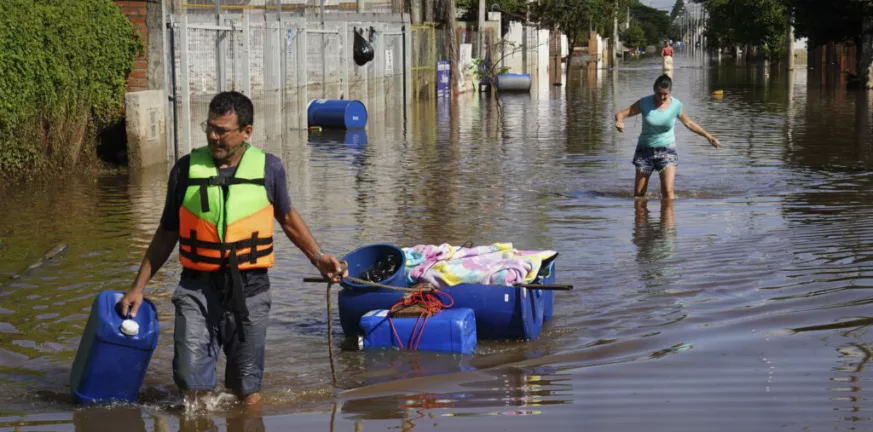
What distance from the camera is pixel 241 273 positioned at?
231 inches

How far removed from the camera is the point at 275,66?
2402 cm

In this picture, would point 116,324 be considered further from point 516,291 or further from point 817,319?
point 817,319

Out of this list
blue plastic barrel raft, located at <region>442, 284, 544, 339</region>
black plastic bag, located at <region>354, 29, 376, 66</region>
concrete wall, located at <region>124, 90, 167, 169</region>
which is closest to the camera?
blue plastic barrel raft, located at <region>442, 284, 544, 339</region>

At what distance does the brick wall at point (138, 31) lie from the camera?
1738 centimetres

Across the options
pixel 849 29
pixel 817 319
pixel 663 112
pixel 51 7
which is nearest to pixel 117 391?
pixel 817 319

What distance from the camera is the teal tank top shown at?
13.3 metres

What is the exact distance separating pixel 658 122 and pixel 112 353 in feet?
27.9

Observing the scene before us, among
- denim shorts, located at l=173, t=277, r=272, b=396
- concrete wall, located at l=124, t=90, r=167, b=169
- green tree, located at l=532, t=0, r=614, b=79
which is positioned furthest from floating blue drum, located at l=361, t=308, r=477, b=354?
green tree, located at l=532, t=0, r=614, b=79

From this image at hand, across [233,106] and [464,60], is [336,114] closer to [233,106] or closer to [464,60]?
[233,106]

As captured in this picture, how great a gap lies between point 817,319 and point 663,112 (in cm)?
556

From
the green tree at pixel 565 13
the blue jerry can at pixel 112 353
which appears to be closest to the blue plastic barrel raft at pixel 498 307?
the blue jerry can at pixel 112 353

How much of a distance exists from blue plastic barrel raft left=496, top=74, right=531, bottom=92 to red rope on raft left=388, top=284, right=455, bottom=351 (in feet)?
120

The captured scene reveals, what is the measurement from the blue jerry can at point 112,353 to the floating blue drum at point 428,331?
165 centimetres

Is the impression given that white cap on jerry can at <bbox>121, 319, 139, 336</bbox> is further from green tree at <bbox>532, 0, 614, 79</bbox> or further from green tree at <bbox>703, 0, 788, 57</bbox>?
green tree at <bbox>703, 0, 788, 57</bbox>
